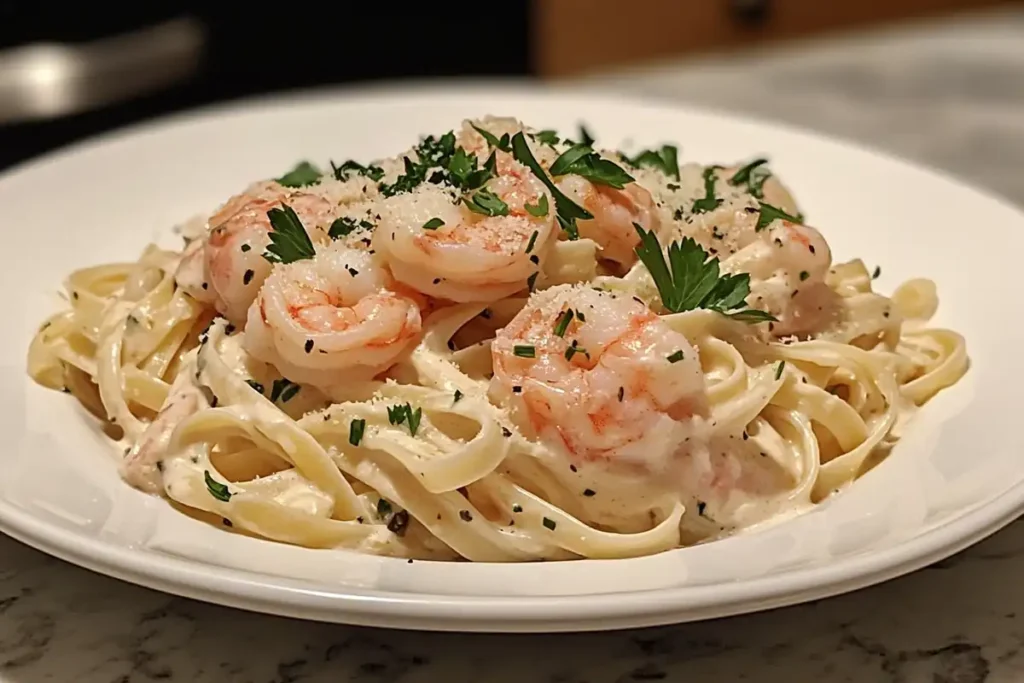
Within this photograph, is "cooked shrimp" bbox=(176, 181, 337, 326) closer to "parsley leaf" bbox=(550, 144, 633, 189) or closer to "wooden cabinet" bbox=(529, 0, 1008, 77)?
"parsley leaf" bbox=(550, 144, 633, 189)

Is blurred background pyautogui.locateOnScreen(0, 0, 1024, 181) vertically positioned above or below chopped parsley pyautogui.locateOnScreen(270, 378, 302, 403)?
below

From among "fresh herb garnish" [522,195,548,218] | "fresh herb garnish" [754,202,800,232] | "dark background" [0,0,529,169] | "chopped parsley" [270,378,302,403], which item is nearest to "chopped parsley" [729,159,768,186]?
"fresh herb garnish" [754,202,800,232]

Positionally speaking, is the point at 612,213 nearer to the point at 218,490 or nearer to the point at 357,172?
the point at 357,172

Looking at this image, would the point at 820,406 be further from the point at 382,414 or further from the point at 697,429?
the point at 382,414

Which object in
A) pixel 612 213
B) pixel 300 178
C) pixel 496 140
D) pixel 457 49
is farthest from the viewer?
pixel 457 49

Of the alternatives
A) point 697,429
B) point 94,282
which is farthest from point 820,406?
point 94,282

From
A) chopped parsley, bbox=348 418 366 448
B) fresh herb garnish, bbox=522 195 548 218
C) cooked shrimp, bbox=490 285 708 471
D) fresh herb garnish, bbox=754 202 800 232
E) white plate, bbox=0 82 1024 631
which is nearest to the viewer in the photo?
white plate, bbox=0 82 1024 631

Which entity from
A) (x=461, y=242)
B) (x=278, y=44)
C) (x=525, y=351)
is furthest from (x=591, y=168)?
(x=278, y=44)
